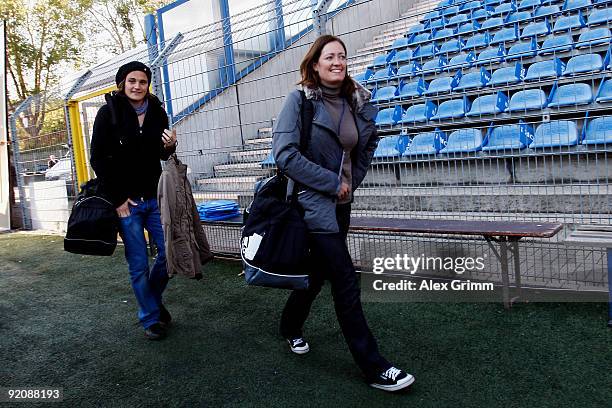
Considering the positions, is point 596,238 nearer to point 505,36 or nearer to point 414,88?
point 414,88

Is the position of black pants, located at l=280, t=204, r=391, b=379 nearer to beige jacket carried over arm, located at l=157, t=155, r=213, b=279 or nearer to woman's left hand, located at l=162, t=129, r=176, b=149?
beige jacket carried over arm, located at l=157, t=155, r=213, b=279

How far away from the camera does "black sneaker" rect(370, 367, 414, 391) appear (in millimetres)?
2273

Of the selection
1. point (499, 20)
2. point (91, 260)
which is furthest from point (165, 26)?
point (499, 20)

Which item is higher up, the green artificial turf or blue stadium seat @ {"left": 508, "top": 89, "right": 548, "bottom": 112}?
blue stadium seat @ {"left": 508, "top": 89, "right": 548, "bottom": 112}

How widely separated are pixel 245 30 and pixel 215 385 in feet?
10.7

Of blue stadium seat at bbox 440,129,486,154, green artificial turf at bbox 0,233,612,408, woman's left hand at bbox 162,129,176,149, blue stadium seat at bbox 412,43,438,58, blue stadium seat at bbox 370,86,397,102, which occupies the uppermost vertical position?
blue stadium seat at bbox 412,43,438,58

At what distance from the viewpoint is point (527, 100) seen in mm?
4945

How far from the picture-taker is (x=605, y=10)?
6.37 m

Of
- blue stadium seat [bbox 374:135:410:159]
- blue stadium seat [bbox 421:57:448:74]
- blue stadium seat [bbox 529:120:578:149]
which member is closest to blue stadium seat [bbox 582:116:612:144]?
blue stadium seat [bbox 529:120:578:149]

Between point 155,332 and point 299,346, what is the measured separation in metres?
1.02

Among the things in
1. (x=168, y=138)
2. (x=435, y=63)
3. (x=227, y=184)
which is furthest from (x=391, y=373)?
(x=435, y=63)

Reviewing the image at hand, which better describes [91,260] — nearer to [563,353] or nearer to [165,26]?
[165,26]

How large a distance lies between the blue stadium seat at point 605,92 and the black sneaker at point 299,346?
3576 millimetres

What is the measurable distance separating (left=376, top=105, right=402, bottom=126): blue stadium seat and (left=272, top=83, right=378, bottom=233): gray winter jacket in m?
3.36
